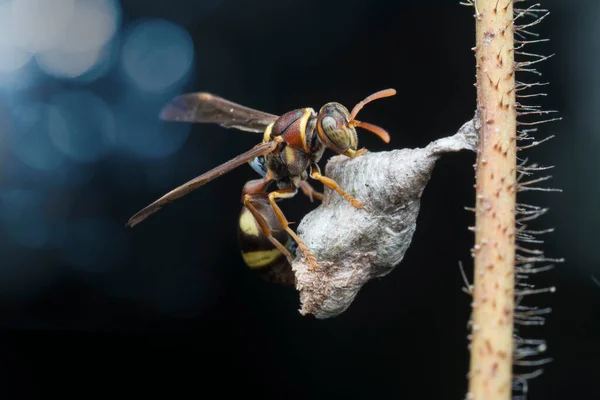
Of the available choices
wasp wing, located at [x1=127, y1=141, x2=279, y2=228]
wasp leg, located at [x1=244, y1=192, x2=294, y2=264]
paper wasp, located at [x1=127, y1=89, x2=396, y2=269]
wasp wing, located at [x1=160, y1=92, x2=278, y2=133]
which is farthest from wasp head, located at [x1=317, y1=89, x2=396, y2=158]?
wasp wing, located at [x1=160, y1=92, x2=278, y2=133]

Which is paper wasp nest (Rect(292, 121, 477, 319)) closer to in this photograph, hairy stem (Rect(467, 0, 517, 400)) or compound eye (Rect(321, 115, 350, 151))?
compound eye (Rect(321, 115, 350, 151))

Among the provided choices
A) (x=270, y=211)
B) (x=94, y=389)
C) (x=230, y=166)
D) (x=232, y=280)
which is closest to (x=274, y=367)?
(x=232, y=280)

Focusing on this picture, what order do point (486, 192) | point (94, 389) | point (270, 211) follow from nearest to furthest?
point (486, 192)
point (270, 211)
point (94, 389)

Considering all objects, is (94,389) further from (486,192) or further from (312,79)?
(486,192)

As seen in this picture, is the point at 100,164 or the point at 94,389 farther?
the point at 100,164

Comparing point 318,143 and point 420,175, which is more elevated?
point 318,143

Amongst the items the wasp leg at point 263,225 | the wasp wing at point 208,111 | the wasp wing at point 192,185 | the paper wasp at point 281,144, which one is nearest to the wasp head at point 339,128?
the paper wasp at point 281,144

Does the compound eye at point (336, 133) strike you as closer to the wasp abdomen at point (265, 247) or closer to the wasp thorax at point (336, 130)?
the wasp thorax at point (336, 130)
